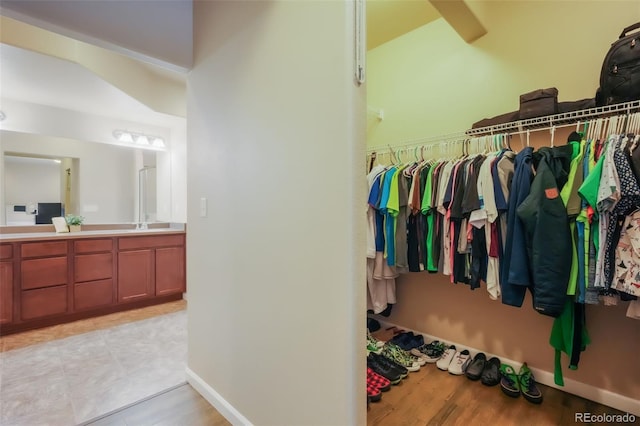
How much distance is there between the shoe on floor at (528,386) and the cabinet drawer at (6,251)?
415 cm

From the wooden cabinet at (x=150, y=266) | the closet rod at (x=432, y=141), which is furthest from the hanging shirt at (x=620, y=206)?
the wooden cabinet at (x=150, y=266)

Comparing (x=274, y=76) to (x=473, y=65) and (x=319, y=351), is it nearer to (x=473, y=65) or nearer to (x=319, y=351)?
(x=319, y=351)

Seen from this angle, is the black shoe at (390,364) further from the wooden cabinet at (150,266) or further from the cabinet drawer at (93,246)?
the cabinet drawer at (93,246)

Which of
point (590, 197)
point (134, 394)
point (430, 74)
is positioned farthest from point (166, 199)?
point (590, 197)

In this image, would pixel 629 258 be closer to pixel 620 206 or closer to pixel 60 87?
pixel 620 206

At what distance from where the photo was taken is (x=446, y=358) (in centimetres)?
212

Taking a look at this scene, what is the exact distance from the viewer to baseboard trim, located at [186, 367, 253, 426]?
60.9 inches

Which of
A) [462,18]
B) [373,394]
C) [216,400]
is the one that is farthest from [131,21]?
[373,394]

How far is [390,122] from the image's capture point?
8.66 ft

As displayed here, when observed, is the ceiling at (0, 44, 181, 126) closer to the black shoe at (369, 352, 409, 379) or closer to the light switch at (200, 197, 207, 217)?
the light switch at (200, 197, 207, 217)

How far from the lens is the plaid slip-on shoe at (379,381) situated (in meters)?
1.81

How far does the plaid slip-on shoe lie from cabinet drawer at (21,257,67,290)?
3.07 meters

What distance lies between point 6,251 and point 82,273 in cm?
61

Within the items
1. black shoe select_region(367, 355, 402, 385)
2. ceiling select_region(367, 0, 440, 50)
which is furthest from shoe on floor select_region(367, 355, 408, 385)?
ceiling select_region(367, 0, 440, 50)
